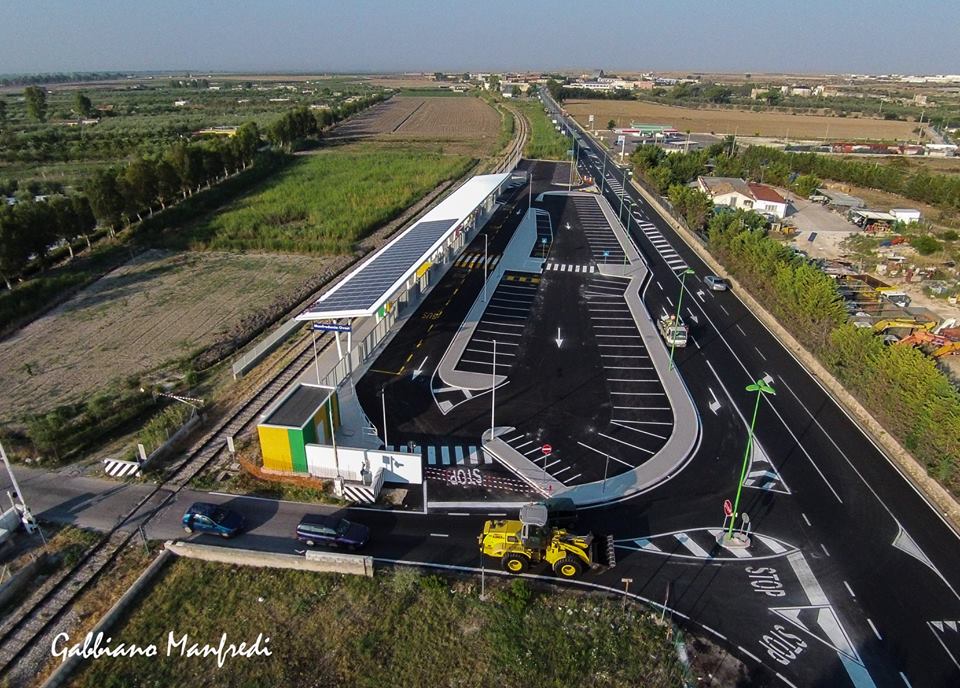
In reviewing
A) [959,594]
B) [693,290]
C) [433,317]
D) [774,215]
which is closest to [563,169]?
[774,215]

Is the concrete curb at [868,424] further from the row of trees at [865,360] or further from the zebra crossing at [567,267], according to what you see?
the zebra crossing at [567,267]

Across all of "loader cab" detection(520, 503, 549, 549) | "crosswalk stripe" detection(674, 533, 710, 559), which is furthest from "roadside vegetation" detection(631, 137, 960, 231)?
"loader cab" detection(520, 503, 549, 549)

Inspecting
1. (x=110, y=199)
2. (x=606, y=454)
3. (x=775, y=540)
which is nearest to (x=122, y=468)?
(x=606, y=454)

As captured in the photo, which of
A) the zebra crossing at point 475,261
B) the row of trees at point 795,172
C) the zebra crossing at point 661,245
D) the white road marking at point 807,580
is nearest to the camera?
the white road marking at point 807,580

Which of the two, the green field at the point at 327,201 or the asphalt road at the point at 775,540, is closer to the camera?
the asphalt road at the point at 775,540

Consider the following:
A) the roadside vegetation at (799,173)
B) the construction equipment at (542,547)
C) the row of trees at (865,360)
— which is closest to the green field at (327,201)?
the roadside vegetation at (799,173)

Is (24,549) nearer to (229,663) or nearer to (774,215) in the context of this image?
(229,663)

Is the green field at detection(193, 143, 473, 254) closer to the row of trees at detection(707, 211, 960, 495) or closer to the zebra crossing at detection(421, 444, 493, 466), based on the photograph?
the zebra crossing at detection(421, 444, 493, 466)
